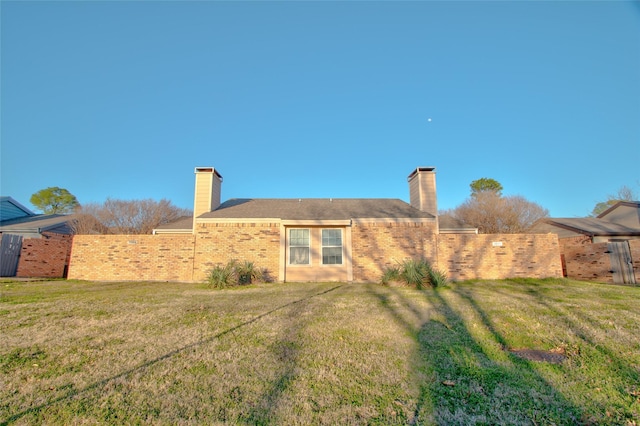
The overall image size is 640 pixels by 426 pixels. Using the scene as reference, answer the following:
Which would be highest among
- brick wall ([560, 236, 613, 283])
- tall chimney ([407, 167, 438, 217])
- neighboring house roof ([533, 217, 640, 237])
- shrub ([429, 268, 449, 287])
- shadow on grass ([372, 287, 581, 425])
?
tall chimney ([407, 167, 438, 217])

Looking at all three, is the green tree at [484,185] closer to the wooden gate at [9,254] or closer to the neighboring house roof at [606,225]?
the neighboring house roof at [606,225]

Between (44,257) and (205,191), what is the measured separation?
8991 mm

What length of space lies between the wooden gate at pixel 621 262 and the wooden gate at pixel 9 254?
90.8 feet

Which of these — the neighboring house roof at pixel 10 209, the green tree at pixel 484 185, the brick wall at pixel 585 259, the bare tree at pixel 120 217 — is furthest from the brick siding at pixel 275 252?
the green tree at pixel 484 185

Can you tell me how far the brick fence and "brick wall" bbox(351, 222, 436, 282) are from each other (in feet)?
0.14

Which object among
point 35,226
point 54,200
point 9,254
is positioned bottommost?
point 9,254

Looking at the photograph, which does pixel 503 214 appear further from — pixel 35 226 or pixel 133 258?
pixel 35 226

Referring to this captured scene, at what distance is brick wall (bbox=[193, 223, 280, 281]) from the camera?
12.7 meters

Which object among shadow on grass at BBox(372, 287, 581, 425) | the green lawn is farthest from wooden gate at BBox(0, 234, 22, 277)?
shadow on grass at BBox(372, 287, 581, 425)

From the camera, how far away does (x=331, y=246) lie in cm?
1327

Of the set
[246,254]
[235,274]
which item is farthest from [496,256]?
[235,274]

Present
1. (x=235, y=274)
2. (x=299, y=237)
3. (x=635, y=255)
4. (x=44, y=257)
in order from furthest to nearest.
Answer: (x=44, y=257) → (x=635, y=255) → (x=299, y=237) → (x=235, y=274)

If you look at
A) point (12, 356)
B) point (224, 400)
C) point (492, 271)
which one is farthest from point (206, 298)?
point (492, 271)

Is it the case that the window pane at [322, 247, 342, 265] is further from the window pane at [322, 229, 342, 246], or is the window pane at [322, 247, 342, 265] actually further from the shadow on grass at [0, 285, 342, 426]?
the shadow on grass at [0, 285, 342, 426]
